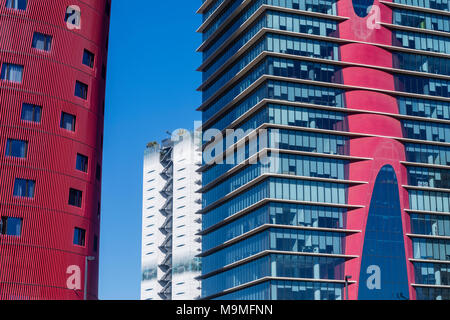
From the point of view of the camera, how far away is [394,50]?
403 ft

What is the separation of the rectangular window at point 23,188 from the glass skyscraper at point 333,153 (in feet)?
158

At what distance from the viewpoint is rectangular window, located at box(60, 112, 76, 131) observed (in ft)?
233

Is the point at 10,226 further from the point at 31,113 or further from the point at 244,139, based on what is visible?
the point at 244,139

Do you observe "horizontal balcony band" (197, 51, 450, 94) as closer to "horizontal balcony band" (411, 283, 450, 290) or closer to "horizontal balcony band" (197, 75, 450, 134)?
"horizontal balcony band" (197, 75, 450, 134)

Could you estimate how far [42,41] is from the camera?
2830 inches

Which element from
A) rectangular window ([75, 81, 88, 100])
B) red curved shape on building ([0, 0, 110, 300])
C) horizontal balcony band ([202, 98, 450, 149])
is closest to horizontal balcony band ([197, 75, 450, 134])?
horizontal balcony band ([202, 98, 450, 149])

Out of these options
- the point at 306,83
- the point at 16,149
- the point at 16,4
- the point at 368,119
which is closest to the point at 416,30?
the point at 368,119

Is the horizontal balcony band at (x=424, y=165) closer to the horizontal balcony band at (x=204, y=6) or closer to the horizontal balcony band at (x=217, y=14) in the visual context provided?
the horizontal balcony band at (x=217, y=14)

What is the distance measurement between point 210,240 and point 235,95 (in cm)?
2521

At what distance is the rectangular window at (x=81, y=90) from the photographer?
241ft

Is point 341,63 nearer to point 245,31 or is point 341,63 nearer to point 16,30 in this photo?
point 245,31

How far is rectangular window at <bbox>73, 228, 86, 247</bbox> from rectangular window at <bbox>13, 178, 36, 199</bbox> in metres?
5.48

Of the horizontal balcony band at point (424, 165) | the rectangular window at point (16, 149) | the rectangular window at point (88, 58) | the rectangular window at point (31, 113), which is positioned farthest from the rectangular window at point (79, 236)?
the horizontal balcony band at point (424, 165)

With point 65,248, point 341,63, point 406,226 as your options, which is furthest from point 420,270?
point 65,248
